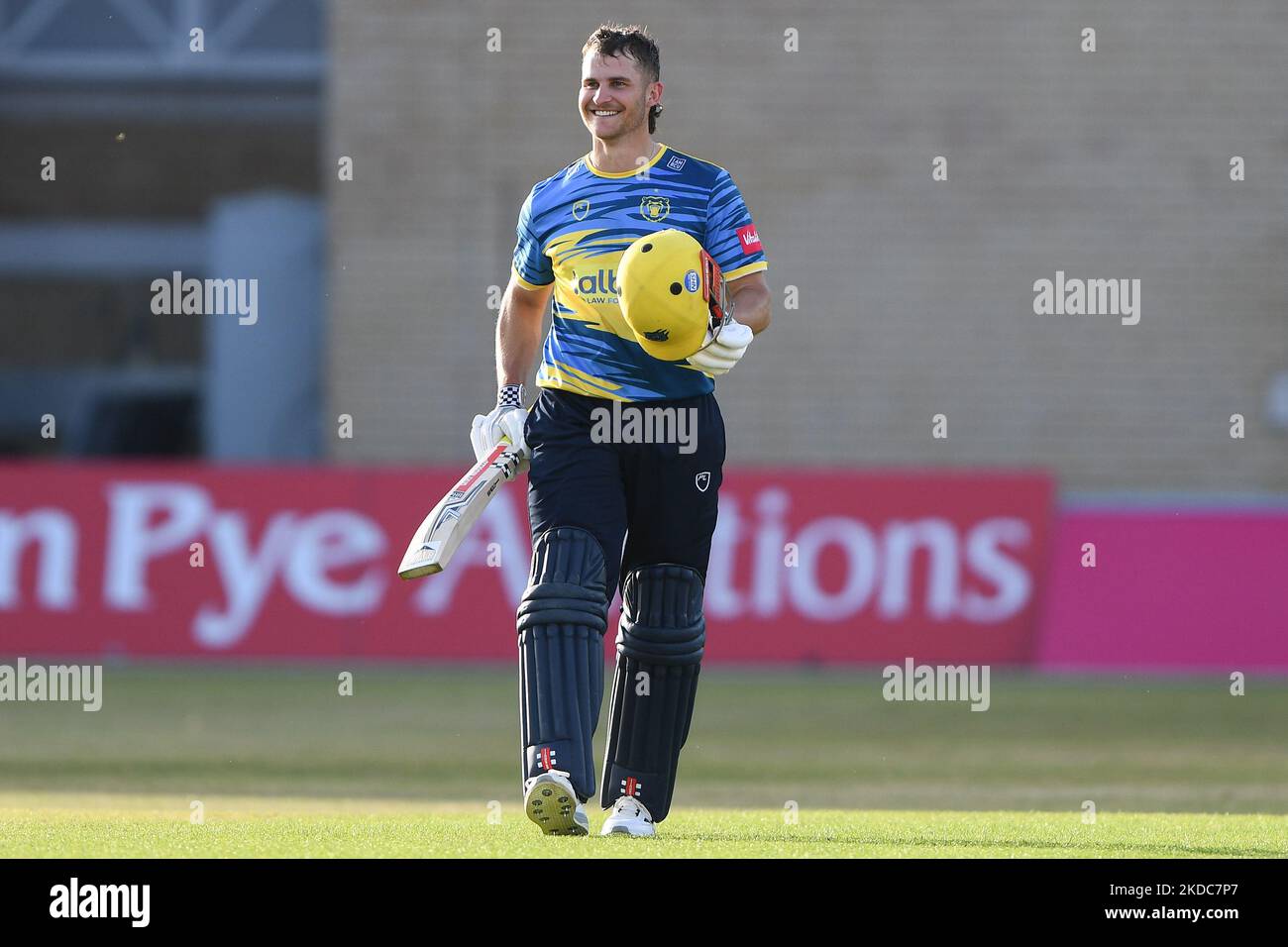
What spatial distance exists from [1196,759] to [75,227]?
15.7 m

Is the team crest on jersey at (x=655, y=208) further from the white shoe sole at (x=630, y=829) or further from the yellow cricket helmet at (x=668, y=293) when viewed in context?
the white shoe sole at (x=630, y=829)

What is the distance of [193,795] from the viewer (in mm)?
9508

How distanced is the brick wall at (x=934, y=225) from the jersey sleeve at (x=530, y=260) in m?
12.7

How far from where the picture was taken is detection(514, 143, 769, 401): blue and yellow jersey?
6.32 metres

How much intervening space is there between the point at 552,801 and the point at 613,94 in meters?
2.14

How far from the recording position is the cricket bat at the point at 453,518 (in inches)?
244

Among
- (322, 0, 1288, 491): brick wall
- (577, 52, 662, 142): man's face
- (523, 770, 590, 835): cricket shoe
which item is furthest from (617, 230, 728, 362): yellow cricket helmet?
(322, 0, 1288, 491): brick wall

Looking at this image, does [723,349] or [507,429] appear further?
[507,429]

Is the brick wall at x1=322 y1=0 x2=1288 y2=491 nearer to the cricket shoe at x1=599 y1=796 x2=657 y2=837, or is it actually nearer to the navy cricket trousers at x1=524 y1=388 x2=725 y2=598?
A: the navy cricket trousers at x1=524 y1=388 x2=725 y2=598

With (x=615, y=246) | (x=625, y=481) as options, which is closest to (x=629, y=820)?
(x=625, y=481)

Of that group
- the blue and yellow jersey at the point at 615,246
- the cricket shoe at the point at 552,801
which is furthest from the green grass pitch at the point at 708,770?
the blue and yellow jersey at the point at 615,246

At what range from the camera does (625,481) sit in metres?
6.37

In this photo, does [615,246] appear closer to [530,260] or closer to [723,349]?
[530,260]
